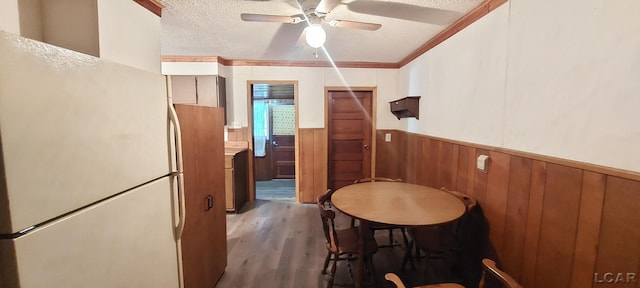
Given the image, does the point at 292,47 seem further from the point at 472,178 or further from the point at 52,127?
the point at 52,127

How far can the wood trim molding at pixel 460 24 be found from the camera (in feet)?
6.33

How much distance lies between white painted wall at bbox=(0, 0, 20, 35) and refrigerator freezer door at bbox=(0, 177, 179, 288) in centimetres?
113

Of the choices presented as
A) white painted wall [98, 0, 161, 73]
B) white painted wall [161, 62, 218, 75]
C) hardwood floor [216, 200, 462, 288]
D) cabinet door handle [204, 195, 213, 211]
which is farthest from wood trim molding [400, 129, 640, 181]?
white painted wall [161, 62, 218, 75]

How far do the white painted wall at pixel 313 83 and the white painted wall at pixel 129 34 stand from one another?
192cm

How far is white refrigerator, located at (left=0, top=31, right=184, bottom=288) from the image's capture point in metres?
0.64

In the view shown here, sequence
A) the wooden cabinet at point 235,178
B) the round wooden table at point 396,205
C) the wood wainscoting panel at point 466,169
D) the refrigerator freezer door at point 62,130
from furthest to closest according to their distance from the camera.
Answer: the wooden cabinet at point 235,178
the wood wainscoting panel at point 466,169
the round wooden table at point 396,205
the refrigerator freezer door at point 62,130

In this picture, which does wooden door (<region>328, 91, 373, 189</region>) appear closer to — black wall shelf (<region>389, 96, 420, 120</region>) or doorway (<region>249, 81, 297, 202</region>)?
black wall shelf (<region>389, 96, 420, 120</region>)

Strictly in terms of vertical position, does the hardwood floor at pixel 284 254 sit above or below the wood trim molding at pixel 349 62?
below

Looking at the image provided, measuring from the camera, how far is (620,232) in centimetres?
108

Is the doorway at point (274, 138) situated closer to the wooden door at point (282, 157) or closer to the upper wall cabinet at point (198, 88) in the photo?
the wooden door at point (282, 157)

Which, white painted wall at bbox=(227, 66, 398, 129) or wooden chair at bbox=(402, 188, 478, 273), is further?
white painted wall at bbox=(227, 66, 398, 129)

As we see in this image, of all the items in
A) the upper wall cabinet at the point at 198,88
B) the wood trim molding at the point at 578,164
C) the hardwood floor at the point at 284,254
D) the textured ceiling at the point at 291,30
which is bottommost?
the hardwood floor at the point at 284,254

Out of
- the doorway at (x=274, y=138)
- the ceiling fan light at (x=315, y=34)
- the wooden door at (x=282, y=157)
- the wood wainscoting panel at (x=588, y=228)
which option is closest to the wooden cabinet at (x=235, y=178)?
the doorway at (x=274, y=138)

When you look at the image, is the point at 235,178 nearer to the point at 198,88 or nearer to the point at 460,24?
the point at 198,88
